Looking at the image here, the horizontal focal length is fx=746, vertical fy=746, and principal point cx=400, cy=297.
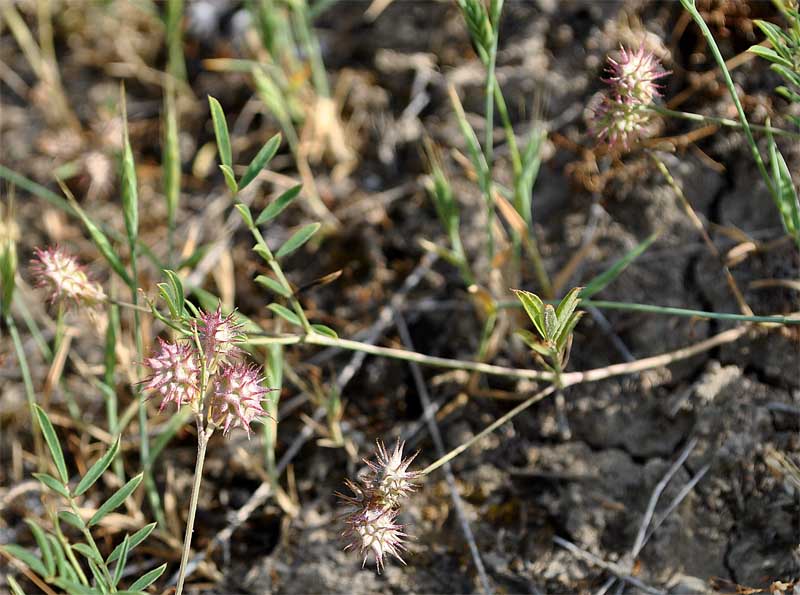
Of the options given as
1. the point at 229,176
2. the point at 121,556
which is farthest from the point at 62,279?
the point at 121,556

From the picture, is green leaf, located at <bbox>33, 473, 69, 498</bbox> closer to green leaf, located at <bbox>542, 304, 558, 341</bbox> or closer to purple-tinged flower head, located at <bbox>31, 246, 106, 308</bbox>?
purple-tinged flower head, located at <bbox>31, 246, 106, 308</bbox>

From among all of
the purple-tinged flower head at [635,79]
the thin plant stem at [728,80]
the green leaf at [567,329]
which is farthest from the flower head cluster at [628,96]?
the green leaf at [567,329]

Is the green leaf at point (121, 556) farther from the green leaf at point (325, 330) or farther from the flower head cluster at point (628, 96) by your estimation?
the flower head cluster at point (628, 96)

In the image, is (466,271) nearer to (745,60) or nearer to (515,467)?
(515,467)

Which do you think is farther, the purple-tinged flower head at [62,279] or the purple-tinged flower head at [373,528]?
the purple-tinged flower head at [62,279]

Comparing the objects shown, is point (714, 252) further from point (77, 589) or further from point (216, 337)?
point (77, 589)

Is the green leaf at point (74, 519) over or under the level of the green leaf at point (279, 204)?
under

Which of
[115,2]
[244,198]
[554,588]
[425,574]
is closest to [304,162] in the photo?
[244,198]
